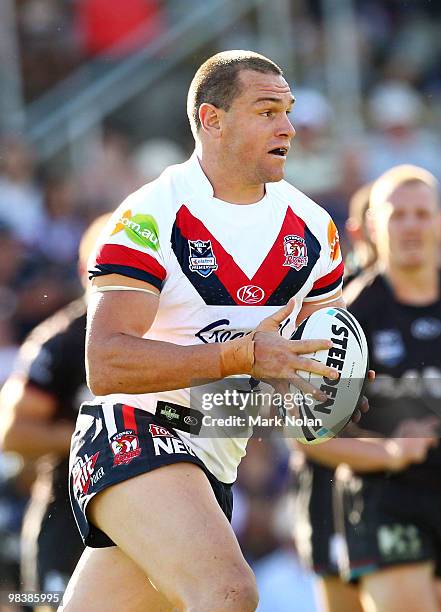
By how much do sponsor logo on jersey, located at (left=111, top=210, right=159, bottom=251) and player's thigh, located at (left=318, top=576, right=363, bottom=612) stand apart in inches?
123

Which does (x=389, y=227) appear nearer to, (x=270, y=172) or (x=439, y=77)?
(x=270, y=172)

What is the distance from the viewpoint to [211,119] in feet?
16.9

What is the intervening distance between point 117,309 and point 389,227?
2.80 m

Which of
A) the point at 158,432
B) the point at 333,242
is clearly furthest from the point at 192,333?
the point at 333,242

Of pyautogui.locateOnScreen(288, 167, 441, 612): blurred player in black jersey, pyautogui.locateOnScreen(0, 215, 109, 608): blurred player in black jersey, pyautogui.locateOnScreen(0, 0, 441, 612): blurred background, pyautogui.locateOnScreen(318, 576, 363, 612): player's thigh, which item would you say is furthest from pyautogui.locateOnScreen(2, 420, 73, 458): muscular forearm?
pyautogui.locateOnScreen(0, 0, 441, 612): blurred background

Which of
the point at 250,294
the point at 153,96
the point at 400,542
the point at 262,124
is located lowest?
the point at 400,542

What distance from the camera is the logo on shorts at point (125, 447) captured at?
4.70m

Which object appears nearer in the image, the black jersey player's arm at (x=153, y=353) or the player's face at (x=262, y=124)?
the black jersey player's arm at (x=153, y=353)

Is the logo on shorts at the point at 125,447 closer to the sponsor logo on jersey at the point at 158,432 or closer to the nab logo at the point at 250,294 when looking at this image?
the sponsor logo on jersey at the point at 158,432

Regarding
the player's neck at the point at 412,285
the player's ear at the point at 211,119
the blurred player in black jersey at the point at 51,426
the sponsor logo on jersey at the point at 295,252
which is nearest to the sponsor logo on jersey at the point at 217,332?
the sponsor logo on jersey at the point at 295,252

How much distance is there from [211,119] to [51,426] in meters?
2.48

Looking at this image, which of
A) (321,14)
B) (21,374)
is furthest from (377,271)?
(321,14)

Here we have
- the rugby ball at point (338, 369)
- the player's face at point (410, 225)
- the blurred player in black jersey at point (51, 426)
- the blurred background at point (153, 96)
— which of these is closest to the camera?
the rugby ball at point (338, 369)

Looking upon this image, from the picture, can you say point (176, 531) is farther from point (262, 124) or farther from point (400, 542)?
point (400, 542)
